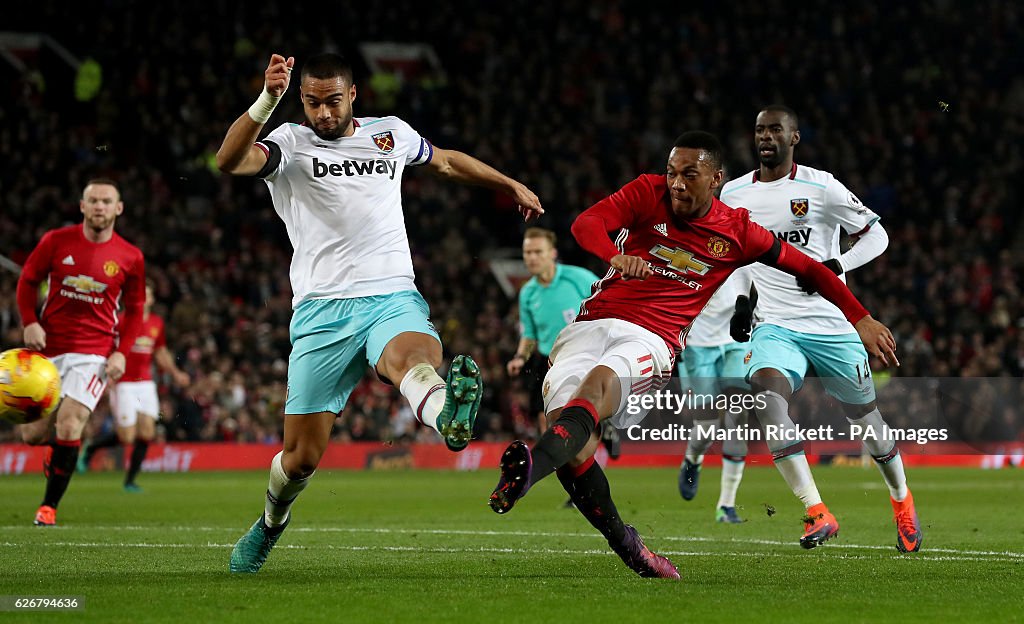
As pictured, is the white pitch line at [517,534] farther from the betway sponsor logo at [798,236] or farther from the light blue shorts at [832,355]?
the betway sponsor logo at [798,236]

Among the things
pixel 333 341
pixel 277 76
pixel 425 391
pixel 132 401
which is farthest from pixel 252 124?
pixel 132 401

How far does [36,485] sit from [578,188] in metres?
13.8

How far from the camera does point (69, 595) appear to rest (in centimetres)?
598

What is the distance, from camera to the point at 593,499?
22.4 ft

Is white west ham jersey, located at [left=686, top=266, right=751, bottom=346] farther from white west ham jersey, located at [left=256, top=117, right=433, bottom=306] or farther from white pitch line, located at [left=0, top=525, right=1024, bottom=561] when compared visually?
white west ham jersey, located at [left=256, top=117, right=433, bottom=306]

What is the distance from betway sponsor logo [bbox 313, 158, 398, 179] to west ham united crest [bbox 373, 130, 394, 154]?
69mm

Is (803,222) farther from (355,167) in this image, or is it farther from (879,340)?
(355,167)

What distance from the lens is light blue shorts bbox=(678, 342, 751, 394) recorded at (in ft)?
43.0

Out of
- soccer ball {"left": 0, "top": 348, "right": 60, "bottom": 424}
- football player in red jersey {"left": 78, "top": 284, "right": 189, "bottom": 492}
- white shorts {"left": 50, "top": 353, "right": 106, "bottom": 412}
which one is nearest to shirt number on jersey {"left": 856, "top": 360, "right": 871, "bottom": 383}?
soccer ball {"left": 0, "top": 348, "right": 60, "bottom": 424}

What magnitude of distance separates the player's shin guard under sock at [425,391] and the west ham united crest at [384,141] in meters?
1.44

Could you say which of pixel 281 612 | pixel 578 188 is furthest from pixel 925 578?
pixel 578 188

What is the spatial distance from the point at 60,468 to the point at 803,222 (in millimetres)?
6120

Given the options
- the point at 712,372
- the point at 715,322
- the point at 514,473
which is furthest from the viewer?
the point at 712,372

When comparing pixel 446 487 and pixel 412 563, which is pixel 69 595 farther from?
pixel 446 487
